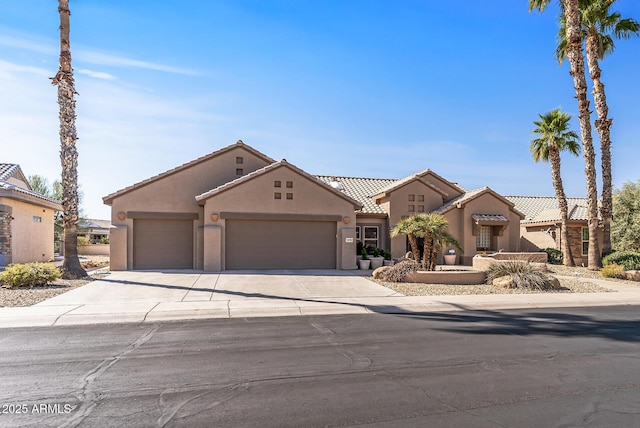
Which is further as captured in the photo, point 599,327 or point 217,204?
point 217,204

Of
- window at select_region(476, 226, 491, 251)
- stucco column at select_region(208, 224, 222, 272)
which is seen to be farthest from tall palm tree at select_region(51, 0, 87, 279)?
window at select_region(476, 226, 491, 251)

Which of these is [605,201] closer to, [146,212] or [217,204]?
[217,204]

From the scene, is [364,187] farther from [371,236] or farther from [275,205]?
[275,205]

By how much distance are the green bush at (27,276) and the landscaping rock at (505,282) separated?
1566cm

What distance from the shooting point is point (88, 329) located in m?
8.95

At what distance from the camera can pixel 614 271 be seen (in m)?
18.8

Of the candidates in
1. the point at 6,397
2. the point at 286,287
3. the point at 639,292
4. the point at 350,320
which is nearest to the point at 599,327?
the point at 350,320

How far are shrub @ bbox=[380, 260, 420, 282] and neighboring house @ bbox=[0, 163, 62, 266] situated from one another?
17634 millimetres

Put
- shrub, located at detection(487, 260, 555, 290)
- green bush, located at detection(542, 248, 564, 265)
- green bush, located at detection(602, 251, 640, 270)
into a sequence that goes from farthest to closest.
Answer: green bush, located at detection(542, 248, 564, 265) < green bush, located at detection(602, 251, 640, 270) < shrub, located at detection(487, 260, 555, 290)

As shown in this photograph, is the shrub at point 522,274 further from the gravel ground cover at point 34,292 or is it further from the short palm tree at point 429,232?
the gravel ground cover at point 34,292

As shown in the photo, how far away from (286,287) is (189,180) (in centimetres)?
938

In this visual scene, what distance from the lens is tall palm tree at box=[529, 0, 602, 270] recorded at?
20734 mm

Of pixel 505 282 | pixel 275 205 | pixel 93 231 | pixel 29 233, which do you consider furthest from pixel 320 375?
pixel 93 231

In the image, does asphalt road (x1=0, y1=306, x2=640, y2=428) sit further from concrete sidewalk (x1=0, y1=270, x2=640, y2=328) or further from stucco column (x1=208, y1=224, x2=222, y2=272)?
stucco column (x1=208, y1=224, x2=222, y2=272)
